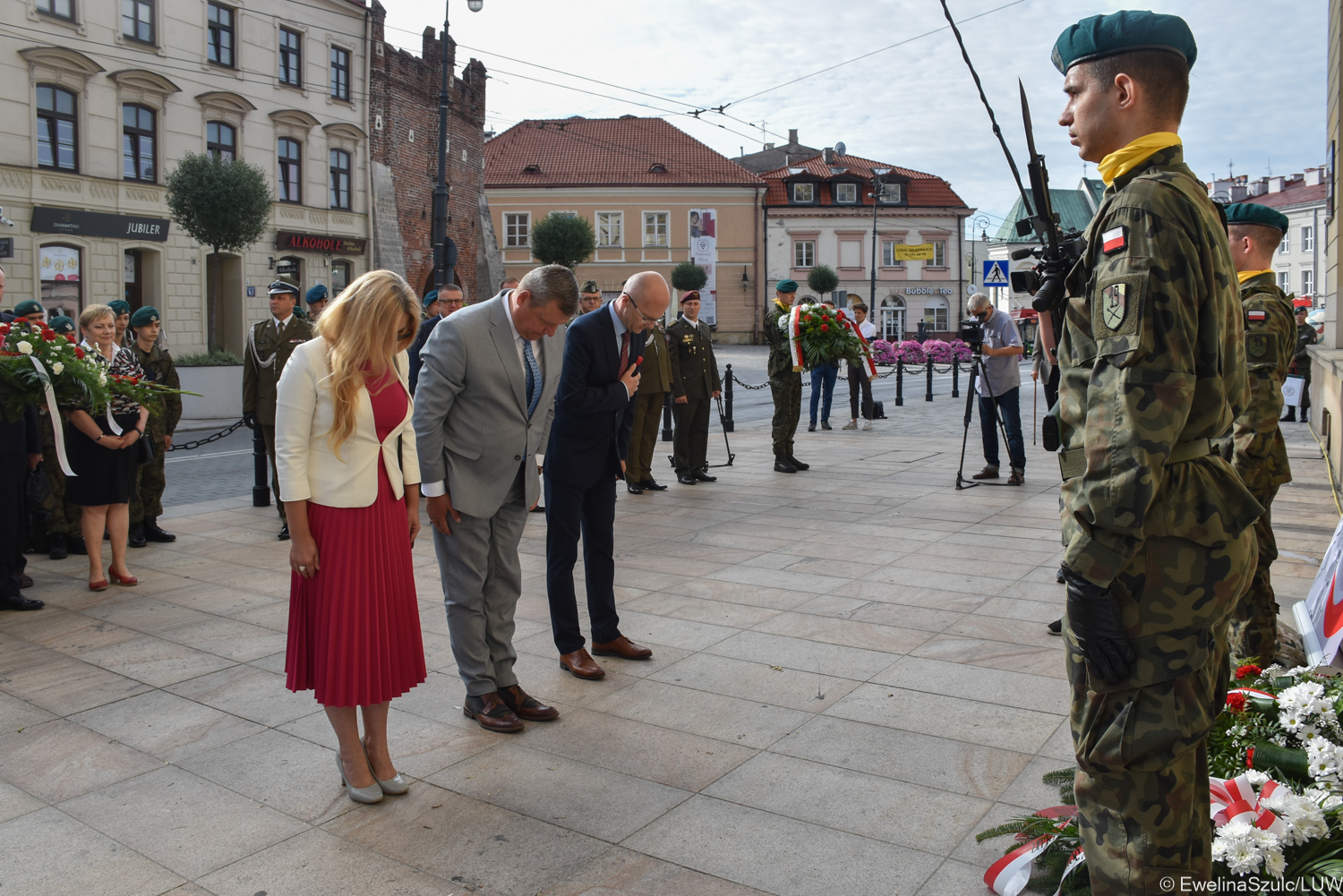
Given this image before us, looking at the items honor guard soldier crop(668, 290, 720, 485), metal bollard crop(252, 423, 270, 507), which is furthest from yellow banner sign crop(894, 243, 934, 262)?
metal bollard crop(252, 423, 270, 507)

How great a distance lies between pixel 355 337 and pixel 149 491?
18.2 ft

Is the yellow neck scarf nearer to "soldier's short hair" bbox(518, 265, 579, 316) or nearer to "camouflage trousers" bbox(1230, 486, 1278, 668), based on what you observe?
"soldier's short hair" bbox(518, 265, 579, 316)

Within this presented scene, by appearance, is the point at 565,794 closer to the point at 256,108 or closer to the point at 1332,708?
the point at 1332,708

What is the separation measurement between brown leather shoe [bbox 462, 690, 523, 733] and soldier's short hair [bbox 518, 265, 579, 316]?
1.65 metres

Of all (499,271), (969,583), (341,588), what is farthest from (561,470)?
(499,271)

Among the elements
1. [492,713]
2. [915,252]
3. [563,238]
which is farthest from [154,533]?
[915,252]

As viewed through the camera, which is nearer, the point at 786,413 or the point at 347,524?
the point at 347,524

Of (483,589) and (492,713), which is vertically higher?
(483,589)

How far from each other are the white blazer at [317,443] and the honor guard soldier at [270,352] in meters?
5.24

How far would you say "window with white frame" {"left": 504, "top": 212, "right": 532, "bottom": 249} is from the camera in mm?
58031

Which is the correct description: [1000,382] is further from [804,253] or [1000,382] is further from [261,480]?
[804,253]

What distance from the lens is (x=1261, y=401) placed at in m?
4.39

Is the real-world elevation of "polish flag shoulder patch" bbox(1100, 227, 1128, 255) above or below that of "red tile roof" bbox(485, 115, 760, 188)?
below

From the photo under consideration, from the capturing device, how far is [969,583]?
21.4ft
